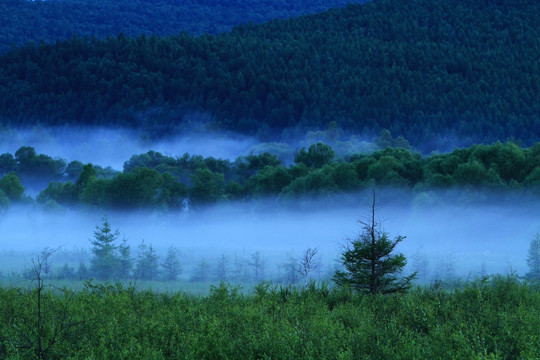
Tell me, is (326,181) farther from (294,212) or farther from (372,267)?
(372,267)

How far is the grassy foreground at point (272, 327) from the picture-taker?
14.4 metres

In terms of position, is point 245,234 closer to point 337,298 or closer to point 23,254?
point 23,254

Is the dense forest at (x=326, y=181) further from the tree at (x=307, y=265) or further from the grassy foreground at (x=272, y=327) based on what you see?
the grassy foreground at (x=272, y=327)

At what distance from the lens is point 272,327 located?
1588cm

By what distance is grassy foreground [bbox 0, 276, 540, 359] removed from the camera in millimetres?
14430

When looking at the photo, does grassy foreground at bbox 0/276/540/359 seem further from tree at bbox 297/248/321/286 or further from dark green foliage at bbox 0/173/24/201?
dark green foliage at bbox 0/173/24/201

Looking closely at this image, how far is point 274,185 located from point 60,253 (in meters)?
37.1

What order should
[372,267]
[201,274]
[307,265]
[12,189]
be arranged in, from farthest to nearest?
[12,189] → [201,274] → [307,265] → [372,267]

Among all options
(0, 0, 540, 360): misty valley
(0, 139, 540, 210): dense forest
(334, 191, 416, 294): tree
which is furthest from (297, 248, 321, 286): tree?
(0, 139, 540, 210): dense forest

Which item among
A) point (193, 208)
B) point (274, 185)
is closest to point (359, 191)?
point (274, 185)

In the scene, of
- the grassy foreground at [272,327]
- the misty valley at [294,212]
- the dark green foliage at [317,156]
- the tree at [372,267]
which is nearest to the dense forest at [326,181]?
the misty valley at [294,212]

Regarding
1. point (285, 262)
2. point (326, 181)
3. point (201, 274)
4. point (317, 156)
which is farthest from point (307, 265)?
point (317, 156)

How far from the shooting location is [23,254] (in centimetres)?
8744

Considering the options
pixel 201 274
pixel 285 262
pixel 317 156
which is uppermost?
pixel 317 156
